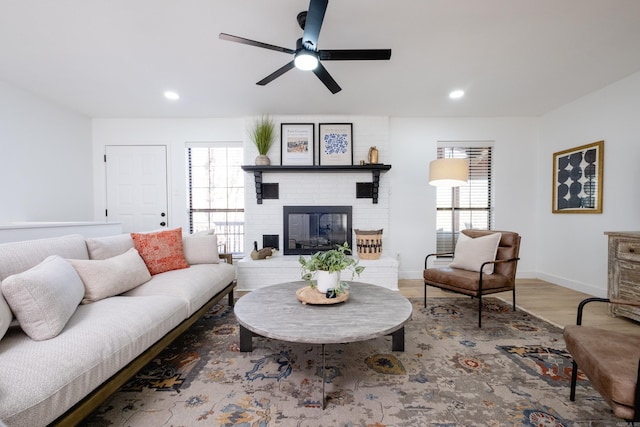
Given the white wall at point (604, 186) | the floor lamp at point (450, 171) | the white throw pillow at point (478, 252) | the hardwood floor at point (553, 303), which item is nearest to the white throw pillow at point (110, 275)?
the hardwood floor at point (553, 303)

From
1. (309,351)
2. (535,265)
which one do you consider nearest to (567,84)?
(535,265)

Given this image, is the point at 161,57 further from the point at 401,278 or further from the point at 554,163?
the point at 554,163

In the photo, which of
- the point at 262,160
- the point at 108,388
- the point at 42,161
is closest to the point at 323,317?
the point at 108,388

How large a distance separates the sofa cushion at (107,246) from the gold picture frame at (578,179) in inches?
203

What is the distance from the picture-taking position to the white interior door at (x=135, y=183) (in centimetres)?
407

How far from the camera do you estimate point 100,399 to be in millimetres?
1167

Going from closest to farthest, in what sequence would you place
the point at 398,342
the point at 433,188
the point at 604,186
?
the point at 398,342
the point at 604,186
the point at 433,188

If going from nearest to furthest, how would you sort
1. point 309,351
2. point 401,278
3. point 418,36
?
point 309,351 → point 418,36 → point 401,278

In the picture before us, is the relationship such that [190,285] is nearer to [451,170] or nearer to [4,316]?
[4,316]

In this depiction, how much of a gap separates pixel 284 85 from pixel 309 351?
271 cm

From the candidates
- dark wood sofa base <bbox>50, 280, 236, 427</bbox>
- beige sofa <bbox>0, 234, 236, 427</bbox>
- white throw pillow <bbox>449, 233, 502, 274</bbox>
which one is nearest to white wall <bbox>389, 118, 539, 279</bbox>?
white throw pillow <bbox>449, 233, 502, 274</bbox>

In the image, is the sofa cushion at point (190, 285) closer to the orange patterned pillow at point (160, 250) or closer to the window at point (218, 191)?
the orange patterned pillow at point (160, 250)

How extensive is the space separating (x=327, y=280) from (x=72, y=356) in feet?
4.37

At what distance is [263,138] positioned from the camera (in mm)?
3791
